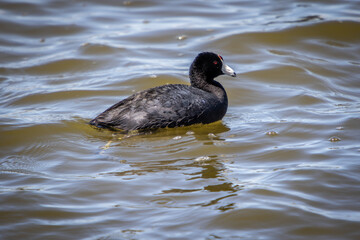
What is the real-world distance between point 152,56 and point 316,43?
11.6 ft

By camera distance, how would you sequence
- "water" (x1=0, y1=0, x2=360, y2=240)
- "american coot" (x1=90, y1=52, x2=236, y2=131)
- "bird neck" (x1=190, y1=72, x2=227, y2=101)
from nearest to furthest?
"water" (x1=0, y1=0, x2=360, y2=240), "american coot" (x1=90, y1=52, x2=236, y2=131), "bird neck" (x1=190, y1=72, x2=227, y2=101)

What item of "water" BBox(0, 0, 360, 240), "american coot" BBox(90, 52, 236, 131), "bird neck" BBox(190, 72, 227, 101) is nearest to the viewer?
"water" BBox(0, 0, 360, 240)

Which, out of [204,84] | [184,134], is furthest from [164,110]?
[204,84]

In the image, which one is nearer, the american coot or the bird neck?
the american coot

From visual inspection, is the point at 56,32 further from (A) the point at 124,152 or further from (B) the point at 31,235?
(B) the point at 31,235

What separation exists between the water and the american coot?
0.18m

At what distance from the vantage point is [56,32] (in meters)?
10.9

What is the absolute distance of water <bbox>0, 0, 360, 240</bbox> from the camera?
3988 mm

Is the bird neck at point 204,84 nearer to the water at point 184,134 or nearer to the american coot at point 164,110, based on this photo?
the american coot at point 164,110

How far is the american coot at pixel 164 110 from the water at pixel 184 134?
179 millimetres

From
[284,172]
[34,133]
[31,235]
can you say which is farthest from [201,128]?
[31,235]

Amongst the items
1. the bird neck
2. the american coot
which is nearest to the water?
the american coot

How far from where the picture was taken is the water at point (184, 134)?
13.1 ft

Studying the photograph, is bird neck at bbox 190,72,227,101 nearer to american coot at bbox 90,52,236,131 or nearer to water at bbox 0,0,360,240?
american coot at bbox 90,52,236,131
